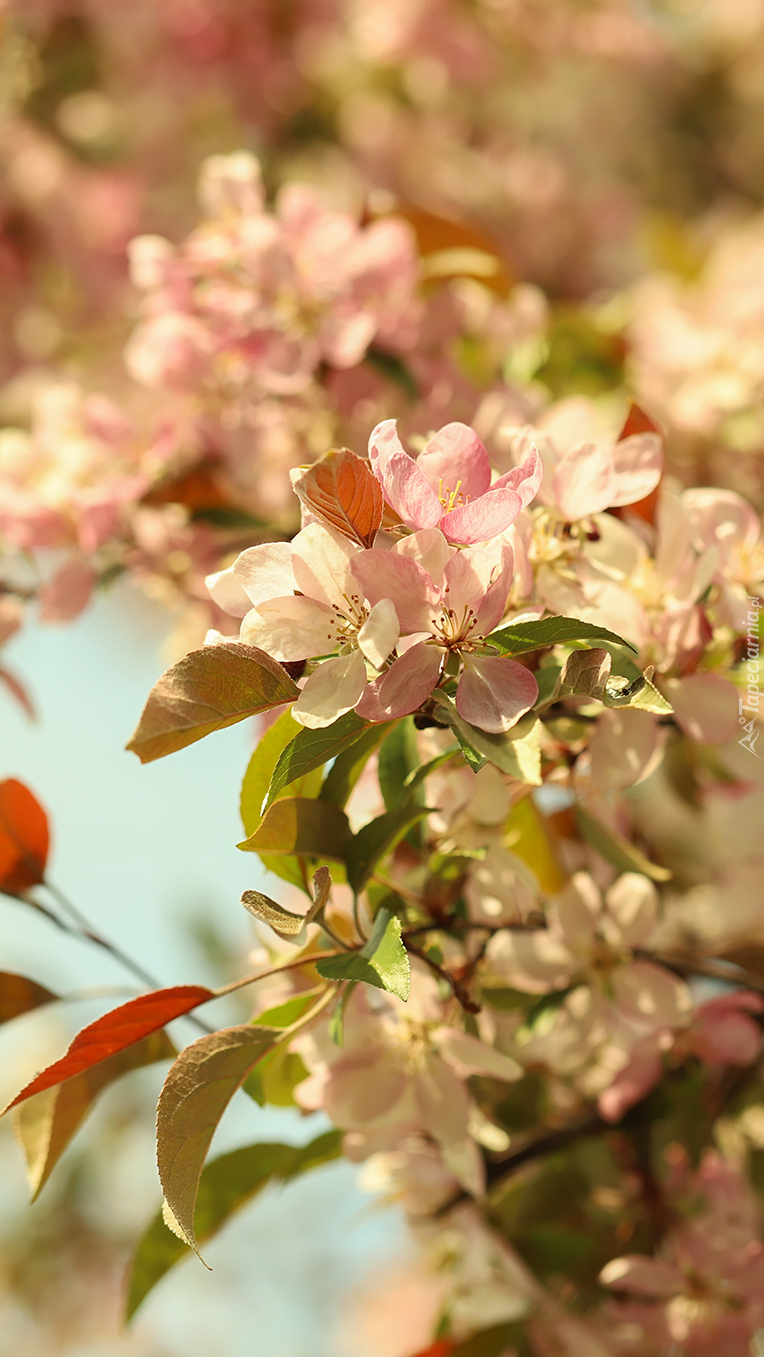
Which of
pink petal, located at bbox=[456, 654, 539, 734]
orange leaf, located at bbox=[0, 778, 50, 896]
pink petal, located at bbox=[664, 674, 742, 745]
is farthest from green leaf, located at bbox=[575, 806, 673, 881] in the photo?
orange leaf, located at bbox=[0, 778, 50, 896]

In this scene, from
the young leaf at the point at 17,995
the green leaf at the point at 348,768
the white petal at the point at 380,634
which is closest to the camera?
the white petal at the point at 380,634

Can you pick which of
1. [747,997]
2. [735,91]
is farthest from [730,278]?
[735,91]

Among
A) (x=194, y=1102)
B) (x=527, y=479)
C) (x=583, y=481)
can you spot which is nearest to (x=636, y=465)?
(x=583, y=481)

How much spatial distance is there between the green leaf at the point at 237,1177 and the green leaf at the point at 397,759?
25cm

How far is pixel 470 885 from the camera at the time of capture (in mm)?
584

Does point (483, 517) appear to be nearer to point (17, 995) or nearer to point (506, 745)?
point (506, 745)

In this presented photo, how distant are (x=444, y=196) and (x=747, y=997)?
1820 millimetres

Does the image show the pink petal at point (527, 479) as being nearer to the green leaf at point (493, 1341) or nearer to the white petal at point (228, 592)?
the white petal at point (228, 592)

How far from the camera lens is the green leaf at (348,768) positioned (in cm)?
51

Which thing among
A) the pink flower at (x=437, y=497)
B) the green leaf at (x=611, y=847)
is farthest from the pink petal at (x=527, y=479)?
the green leaf at (x=611, y=847)

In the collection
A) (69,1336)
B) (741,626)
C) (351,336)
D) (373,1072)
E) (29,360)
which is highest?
(29,360)

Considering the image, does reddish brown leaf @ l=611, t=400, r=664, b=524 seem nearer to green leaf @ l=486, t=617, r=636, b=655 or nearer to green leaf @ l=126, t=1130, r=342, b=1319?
green leaf @ l=486, t=617, r=636, b=655

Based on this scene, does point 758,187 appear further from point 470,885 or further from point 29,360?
point 470,885

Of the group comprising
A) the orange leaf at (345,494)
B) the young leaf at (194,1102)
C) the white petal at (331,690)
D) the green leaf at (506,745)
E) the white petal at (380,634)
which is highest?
the orange leaf at (345,494)
